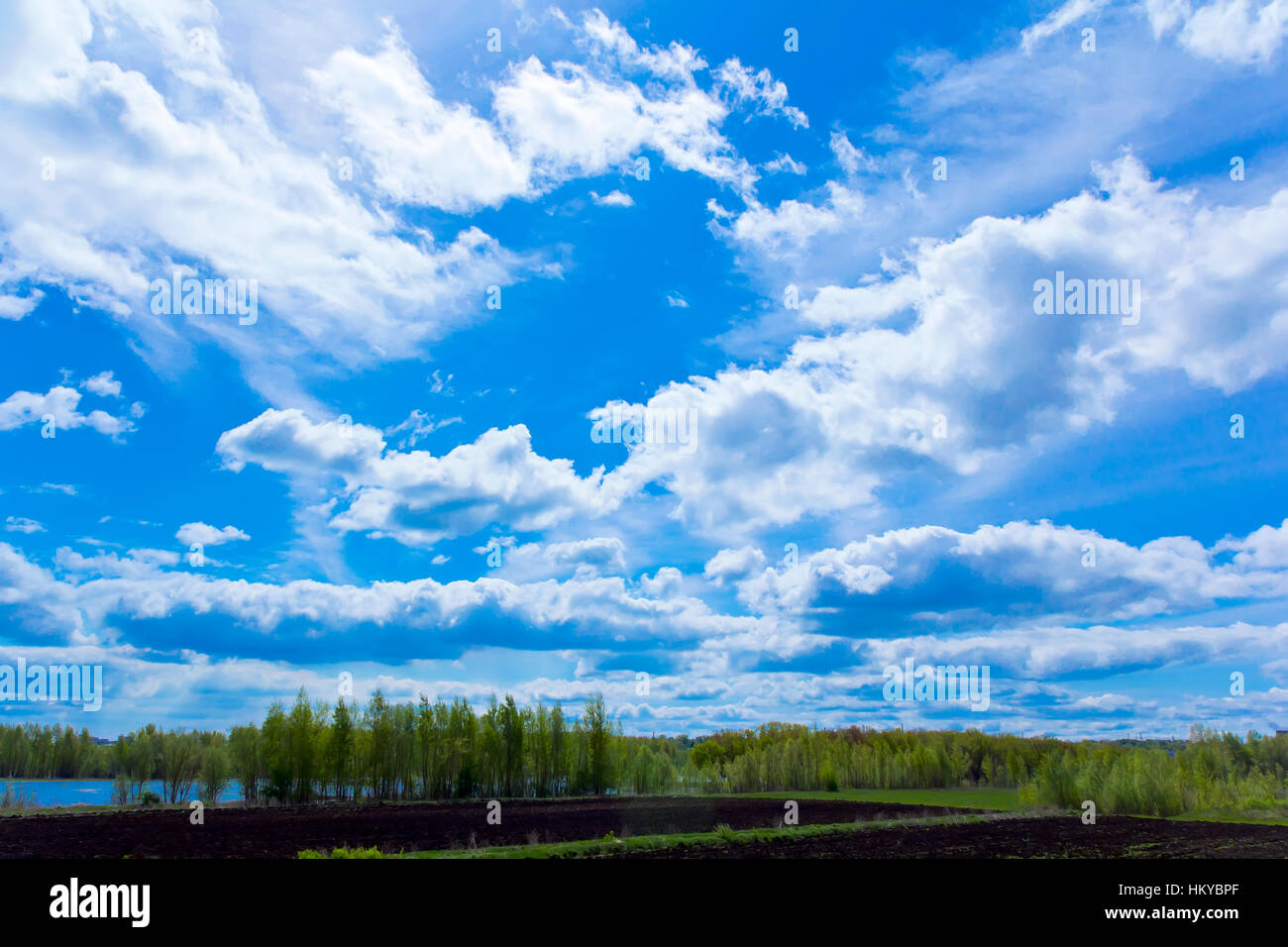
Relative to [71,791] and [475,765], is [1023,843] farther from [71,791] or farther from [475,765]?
[71,791]

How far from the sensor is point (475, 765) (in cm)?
7025

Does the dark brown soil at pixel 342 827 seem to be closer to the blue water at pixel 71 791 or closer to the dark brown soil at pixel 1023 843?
the dark brown soil at pixel 1023 843

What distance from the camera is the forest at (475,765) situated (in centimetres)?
6022

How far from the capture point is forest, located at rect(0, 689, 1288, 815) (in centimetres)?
6022

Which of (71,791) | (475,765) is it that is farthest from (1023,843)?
(71,791)

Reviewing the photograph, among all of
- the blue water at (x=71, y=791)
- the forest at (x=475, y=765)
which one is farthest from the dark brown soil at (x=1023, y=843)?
the blue water at (x=71, y=791)

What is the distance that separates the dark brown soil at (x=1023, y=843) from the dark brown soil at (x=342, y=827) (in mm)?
6902

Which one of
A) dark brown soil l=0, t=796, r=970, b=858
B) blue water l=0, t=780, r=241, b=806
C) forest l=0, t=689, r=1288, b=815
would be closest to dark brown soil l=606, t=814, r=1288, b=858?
dark brown soil l=0, t=796, r=970, b=858

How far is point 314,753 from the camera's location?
199ft

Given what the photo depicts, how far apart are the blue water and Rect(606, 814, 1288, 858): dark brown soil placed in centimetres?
4316

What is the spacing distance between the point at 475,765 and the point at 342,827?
113ft
